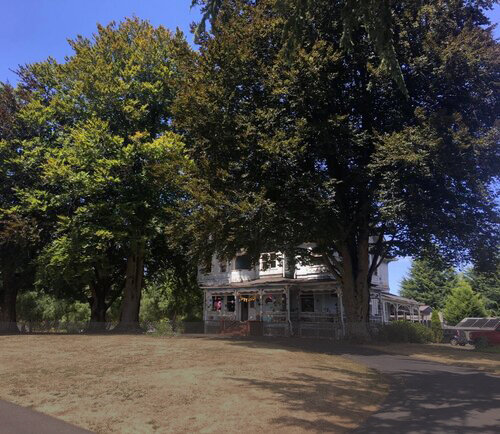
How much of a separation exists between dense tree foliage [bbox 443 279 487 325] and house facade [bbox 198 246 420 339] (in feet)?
39.3

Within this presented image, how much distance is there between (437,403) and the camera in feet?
29.3

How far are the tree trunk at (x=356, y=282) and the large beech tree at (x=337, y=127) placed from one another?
2649 mm

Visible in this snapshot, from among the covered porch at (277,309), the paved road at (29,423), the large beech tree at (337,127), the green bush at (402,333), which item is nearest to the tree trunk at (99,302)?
the covered porch at (277,309)

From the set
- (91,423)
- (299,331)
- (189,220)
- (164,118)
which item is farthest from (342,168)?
(91,423)

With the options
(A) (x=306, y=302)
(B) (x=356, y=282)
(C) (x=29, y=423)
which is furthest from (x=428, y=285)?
(C) (x=29, y=423)

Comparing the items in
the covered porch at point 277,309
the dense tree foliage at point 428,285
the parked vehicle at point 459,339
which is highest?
the dense tree foliage at point 428,285

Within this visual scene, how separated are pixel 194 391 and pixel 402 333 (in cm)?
1899

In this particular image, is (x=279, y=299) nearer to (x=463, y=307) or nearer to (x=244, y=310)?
(x=244, y=310)

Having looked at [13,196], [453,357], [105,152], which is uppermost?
[105,152]

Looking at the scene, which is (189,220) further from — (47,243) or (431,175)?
(47,243)

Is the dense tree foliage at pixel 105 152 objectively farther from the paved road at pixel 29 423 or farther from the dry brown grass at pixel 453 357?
the paved road at pixel 29 423

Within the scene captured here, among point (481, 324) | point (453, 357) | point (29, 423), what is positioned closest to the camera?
point (29, 423)

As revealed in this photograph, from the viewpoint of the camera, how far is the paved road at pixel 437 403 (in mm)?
7230

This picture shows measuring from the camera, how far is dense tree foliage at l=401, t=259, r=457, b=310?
2611 inches
